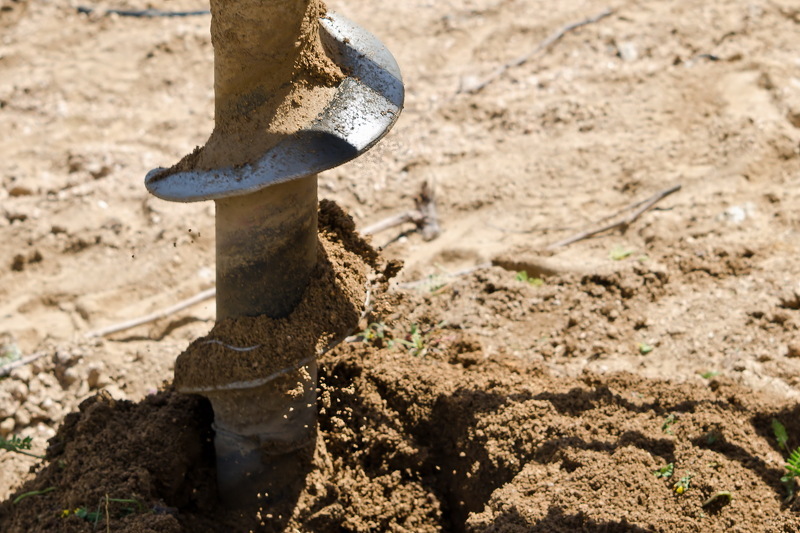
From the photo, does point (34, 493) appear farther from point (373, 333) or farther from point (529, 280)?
point (529, 280)

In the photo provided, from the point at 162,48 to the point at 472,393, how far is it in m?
4.81

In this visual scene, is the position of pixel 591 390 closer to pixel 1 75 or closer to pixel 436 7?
pixel 436 7

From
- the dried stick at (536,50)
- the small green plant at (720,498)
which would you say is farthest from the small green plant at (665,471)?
the dried stick at (536,50)

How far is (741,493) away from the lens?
279 cm

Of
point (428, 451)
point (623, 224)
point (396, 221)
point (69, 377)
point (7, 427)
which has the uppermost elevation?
point (623, 224)

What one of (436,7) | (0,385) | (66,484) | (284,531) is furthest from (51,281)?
(436,7)

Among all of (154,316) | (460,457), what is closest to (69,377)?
(154,316)

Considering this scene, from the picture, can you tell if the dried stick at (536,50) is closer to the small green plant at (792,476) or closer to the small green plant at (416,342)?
the small green plant at (416,342)

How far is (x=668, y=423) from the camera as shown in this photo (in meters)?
3.11

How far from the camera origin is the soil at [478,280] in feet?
10.0

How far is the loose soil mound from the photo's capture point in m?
2.81

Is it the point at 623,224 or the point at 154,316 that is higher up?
the point at 623,224

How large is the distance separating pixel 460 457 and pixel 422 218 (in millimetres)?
2015

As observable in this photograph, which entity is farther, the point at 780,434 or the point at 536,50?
the point at 536,50
